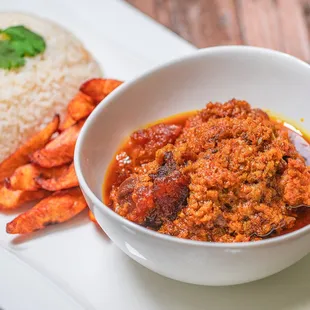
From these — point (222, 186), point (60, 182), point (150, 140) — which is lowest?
point (60, 182)

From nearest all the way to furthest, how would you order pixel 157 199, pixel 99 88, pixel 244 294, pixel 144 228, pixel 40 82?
pixel 144 228 → pixel 157 199 → pixel 244 294 → pixel 99 88 → pixel 40 82

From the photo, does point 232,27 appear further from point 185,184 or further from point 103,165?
point 185,184

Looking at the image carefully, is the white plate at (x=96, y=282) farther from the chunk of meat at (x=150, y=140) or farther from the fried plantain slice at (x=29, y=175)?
the chunk of meat at (x=150, y=140)

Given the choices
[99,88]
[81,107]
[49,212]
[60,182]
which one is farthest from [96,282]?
[99,88]

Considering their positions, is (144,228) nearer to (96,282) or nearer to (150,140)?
(96,282)

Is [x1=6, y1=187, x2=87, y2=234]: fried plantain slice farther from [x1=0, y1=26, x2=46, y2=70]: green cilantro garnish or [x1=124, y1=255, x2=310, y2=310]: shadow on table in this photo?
[x1=0, y1=26, x2=46, y2=70]: green cilantro garnish

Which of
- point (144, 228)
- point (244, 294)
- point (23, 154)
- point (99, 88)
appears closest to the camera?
point (144, 228)

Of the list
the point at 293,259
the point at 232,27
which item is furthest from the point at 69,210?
the point at 232,27
